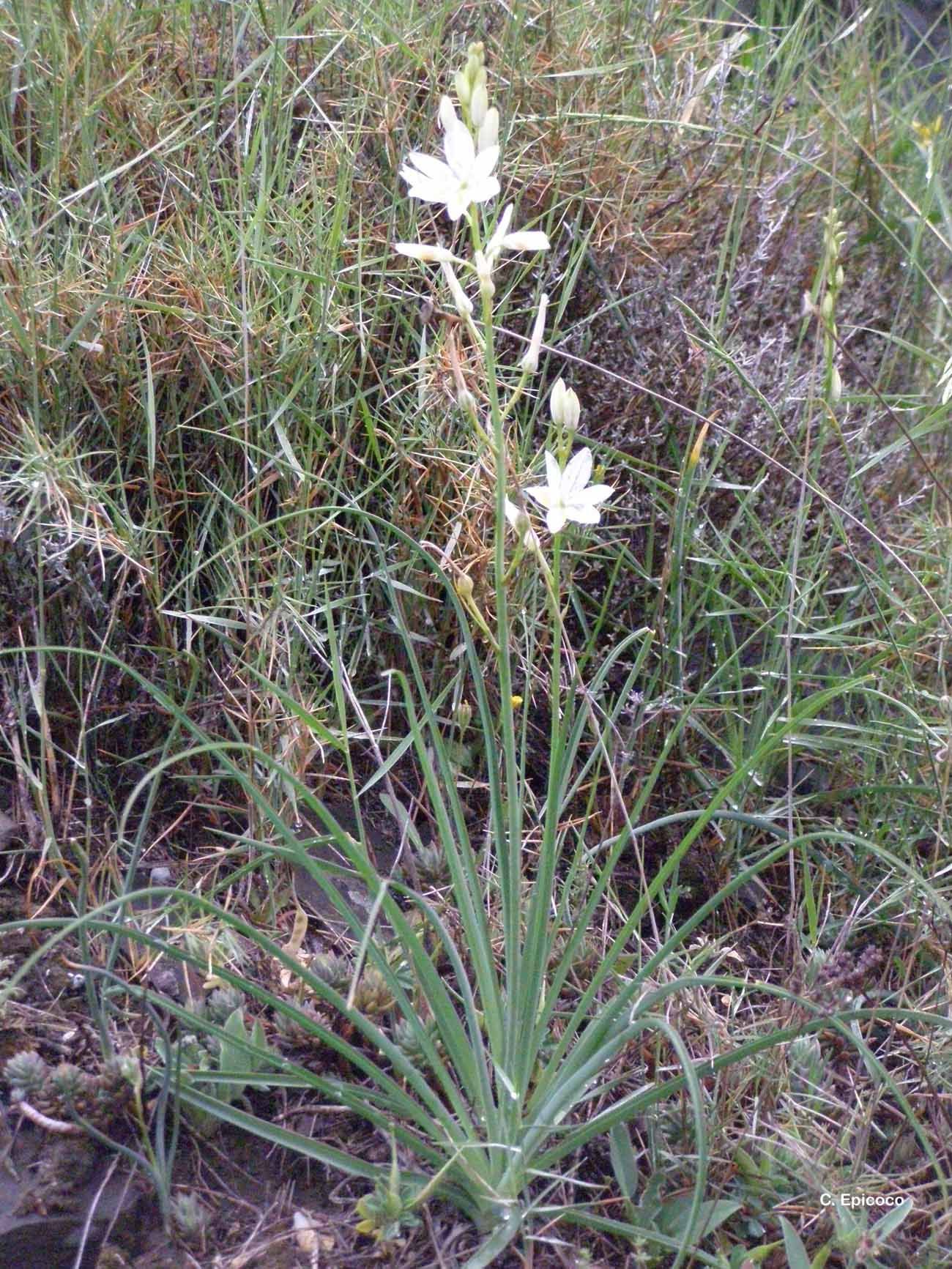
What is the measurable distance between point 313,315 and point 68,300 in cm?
43

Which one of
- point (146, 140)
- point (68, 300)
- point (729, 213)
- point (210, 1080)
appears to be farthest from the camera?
point (729, 213)

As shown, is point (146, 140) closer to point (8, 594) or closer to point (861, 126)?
point (8, 594)

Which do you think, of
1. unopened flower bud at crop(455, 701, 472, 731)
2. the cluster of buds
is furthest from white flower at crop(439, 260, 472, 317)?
unopened flower bud at crop(455, 701, 472, 731)

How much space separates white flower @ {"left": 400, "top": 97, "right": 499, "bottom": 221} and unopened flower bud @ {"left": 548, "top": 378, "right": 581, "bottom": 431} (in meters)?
0.22

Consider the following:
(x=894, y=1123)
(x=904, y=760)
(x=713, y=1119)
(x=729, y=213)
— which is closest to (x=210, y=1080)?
(x=713, y=1119)

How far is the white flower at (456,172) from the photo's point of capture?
1.12m

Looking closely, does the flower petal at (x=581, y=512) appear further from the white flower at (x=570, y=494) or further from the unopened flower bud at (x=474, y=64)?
the unopened flower bud at (x=474, y=64)

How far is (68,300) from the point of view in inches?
73.4

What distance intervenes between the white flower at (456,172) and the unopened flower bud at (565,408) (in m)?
0.22

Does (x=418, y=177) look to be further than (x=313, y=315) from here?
No

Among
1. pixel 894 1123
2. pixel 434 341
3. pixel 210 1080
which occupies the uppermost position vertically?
pixel 434 341

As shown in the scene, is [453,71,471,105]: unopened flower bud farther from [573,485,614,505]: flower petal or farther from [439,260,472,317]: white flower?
[573,485,614,505]: flower petal

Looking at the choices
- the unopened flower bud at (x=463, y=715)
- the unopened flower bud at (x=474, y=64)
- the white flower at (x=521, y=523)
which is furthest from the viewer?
the unopened flower bud at (x=463, y=715)

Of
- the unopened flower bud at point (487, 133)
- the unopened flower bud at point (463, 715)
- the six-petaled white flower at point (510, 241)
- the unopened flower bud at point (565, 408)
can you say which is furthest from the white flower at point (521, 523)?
the unopened flower bud at point (463, 715)
